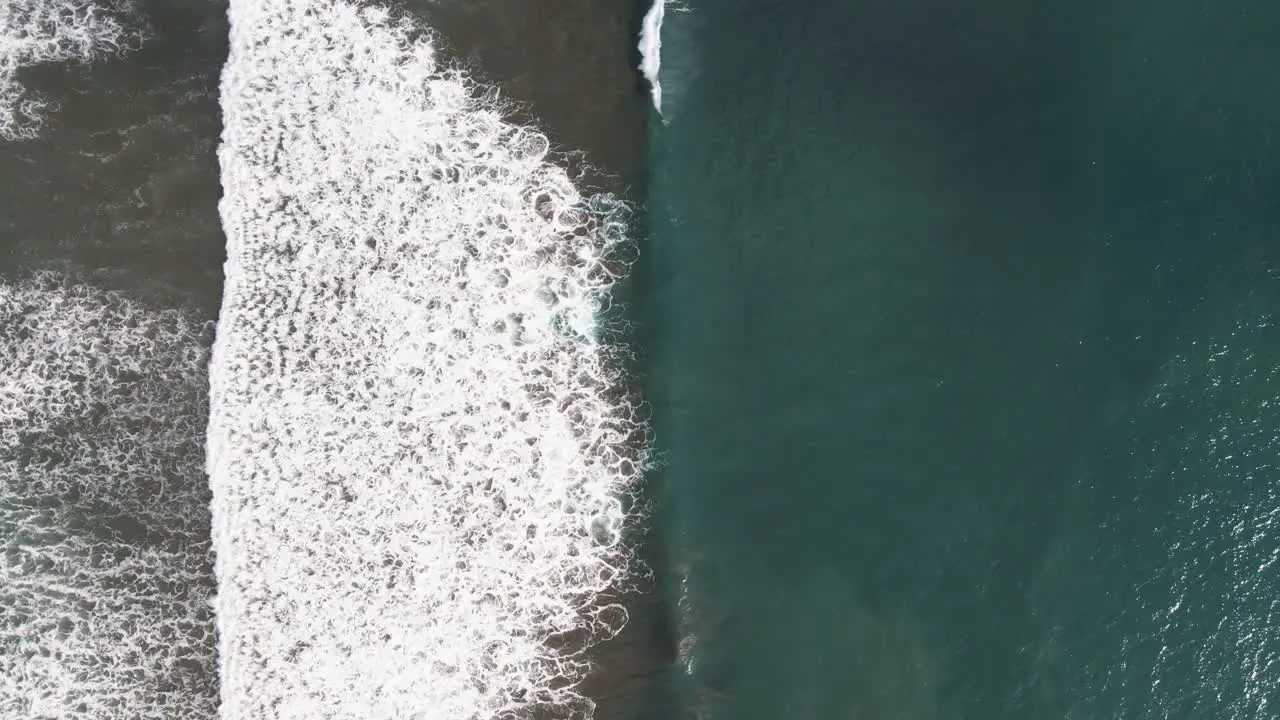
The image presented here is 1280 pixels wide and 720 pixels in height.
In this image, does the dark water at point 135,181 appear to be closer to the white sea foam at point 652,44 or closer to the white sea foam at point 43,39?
the white sea foam at point 43,39

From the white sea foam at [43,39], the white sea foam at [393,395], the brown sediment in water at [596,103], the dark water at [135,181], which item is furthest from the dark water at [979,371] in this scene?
the white sea foam at [43,39]

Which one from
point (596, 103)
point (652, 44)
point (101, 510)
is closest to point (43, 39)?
point (101, 510)

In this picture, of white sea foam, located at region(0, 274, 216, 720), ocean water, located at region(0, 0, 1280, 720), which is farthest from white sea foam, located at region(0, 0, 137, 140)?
white sea foam, located at region(0, 274, 216, 720)

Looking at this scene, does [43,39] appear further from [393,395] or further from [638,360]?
[638,360]

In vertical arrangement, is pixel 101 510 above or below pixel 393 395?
below

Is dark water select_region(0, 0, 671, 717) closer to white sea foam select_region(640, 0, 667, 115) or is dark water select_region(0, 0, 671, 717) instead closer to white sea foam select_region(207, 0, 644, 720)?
white sea foam select_region(207, 0, 644, 720)
